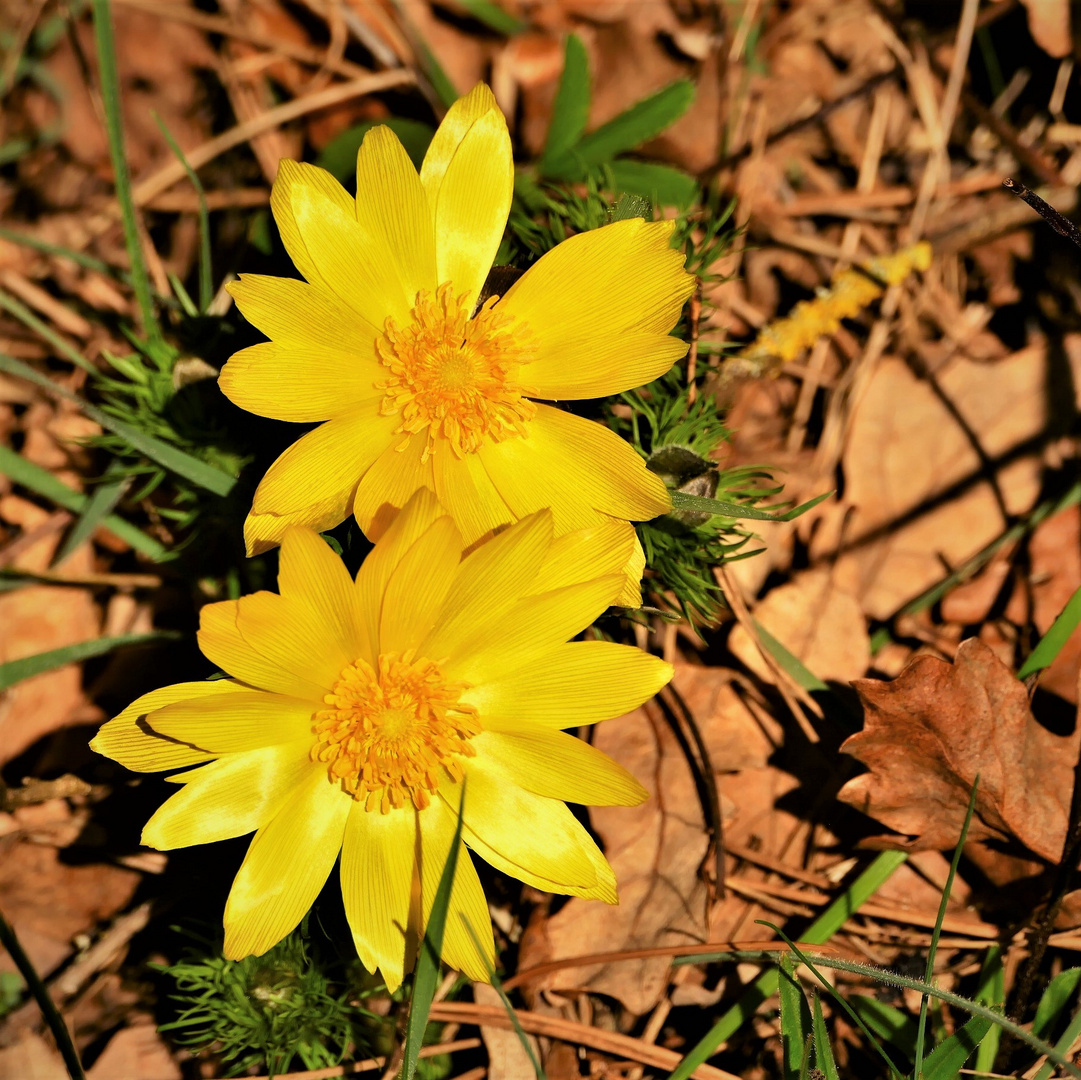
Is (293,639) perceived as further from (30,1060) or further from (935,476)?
(935,476)

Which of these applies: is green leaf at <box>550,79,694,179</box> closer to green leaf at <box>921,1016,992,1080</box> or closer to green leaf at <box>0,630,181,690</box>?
green leaf at <box>0,630,181,690</box>

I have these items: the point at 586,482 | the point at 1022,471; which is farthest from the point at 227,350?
the point at 1022,471

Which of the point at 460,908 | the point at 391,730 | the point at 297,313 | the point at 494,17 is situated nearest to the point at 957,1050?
the point at 460,908

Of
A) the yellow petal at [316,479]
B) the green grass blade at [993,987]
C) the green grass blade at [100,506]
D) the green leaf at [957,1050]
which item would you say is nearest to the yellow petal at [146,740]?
the yellow petal at [316,479]

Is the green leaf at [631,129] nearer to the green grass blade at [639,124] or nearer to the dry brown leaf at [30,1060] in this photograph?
the green grass blade at [639,124]

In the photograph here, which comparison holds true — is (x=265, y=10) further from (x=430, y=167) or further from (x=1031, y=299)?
(x=1031, y=299)
